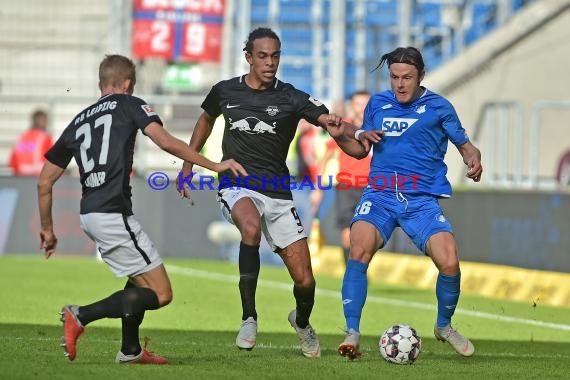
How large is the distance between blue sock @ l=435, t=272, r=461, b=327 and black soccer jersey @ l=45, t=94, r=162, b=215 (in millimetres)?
2348

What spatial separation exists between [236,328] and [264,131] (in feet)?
9.23

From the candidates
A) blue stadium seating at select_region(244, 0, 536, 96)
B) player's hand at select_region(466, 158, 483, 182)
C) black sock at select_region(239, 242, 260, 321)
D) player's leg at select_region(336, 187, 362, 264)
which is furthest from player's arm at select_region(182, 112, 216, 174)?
blue stadium seating at select_region(244, 0, 536, 96)

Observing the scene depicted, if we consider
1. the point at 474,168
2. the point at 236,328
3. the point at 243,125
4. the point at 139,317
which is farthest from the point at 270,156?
the point at 236,328

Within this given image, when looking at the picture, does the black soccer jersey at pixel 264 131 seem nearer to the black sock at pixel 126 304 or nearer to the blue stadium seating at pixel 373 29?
the black sock at pixel 126 304

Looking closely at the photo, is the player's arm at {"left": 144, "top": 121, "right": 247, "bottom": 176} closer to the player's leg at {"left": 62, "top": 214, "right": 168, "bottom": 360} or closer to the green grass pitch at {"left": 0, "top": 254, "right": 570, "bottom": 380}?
the player's leg at {"left": 62, "top": 214, "right": 168, "bottom": 360}

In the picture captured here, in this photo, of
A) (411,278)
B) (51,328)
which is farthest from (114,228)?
(411,278)

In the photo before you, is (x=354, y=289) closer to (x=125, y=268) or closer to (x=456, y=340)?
(x=456, y=340)

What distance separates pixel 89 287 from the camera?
1562 cm

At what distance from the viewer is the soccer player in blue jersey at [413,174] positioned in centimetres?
926

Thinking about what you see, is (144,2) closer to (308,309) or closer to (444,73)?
(444,73)

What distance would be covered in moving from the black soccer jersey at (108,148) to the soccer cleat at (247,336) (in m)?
1.29

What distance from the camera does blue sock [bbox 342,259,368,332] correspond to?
29.8 feet

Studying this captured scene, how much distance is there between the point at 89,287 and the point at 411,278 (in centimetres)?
417

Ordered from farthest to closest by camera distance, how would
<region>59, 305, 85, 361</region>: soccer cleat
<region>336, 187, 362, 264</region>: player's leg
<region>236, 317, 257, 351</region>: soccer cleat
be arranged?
<region>336, 187, 362, 264</region>: player's leg
<region>236, 317, 257, 351</region>: soccer cleat
<region>59, 305, 85, 361</region>: soccer cleat
